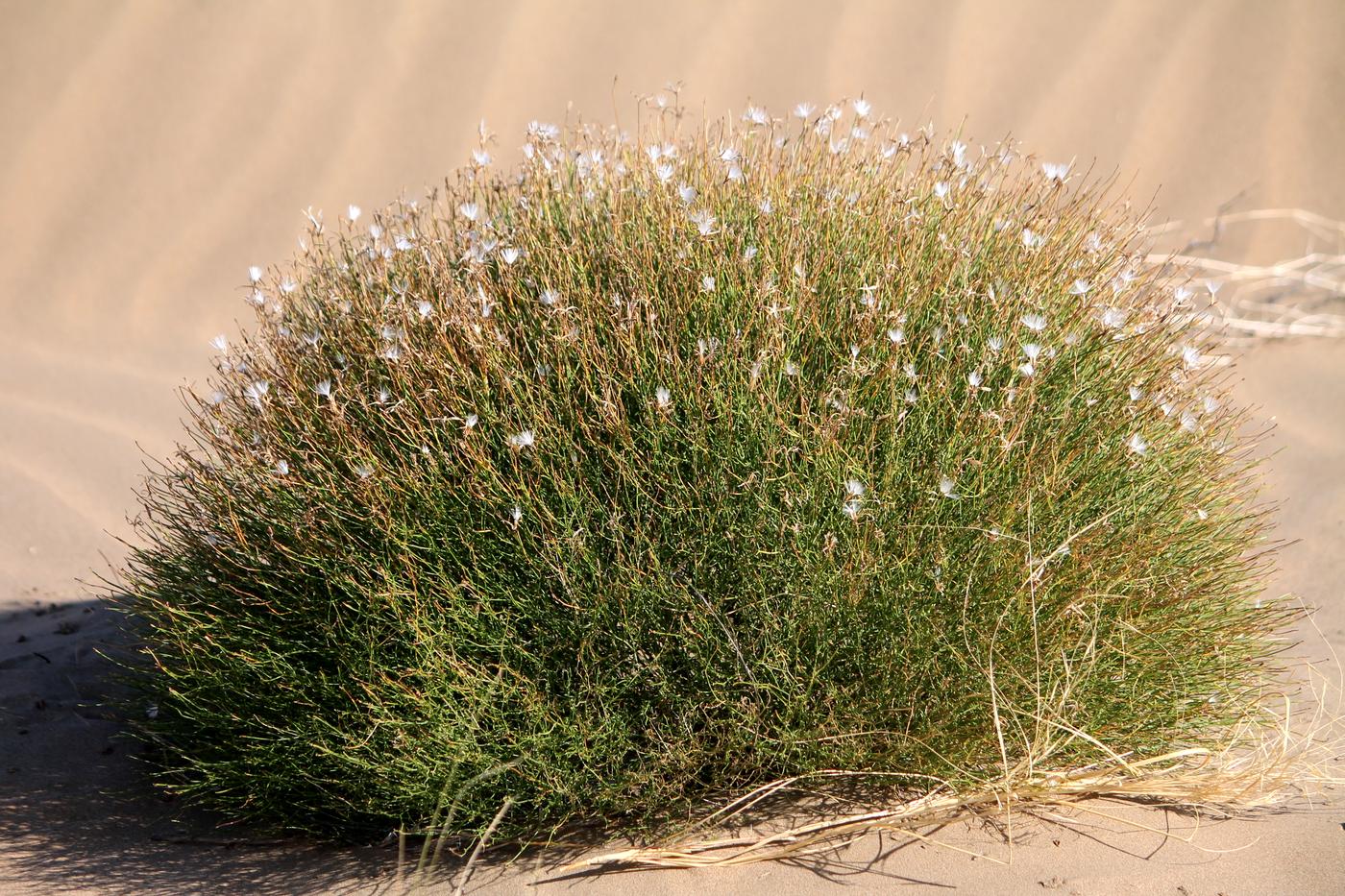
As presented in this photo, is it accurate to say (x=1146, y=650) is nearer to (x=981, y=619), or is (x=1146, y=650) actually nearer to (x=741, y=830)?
(x=981, y=619)

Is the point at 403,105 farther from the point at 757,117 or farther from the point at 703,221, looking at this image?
the point at 703,221

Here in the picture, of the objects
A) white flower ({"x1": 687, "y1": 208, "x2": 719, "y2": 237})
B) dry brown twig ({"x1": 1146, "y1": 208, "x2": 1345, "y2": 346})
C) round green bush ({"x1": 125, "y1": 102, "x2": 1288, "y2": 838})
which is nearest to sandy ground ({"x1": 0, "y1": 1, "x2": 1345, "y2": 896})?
dry brown twig ({"x1": 1146, "y1": 208, "x2": 1345, "y2": 346})

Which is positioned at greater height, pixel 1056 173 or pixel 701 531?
pixel 1056 173

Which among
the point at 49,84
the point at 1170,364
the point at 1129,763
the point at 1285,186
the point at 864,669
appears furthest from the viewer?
the point at 49,84

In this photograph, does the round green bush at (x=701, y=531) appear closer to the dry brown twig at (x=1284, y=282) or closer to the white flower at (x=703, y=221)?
the white flower at (x=703, y=221)

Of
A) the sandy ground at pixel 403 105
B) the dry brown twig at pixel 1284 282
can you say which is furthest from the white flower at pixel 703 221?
the dry brown twig at pixel 1284 282

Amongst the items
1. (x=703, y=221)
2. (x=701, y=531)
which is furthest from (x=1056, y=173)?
(x=701, y=531)

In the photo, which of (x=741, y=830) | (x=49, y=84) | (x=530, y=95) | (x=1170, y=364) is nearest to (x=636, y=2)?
(x=530, y=95)

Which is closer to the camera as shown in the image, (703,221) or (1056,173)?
(703,221)
